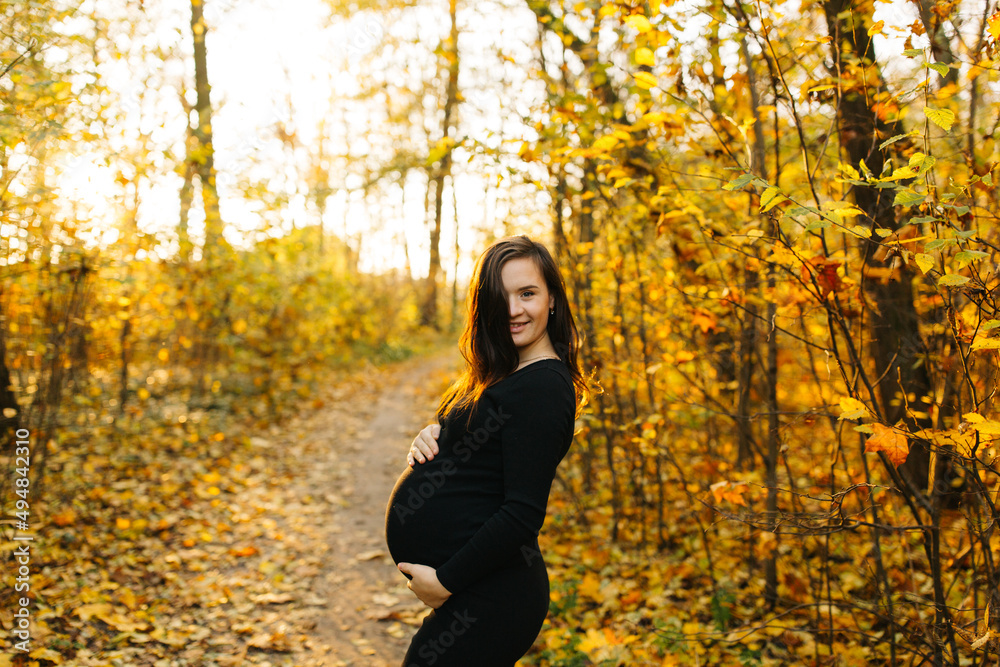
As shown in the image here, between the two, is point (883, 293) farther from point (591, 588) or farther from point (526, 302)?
point (591, 588)

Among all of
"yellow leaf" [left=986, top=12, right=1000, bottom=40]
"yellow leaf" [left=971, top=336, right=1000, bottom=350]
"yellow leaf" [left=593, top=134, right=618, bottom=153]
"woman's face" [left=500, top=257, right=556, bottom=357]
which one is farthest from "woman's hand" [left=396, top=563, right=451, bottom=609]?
"yellow leaf" [left=986, top=12, right=1000, bottom=40]

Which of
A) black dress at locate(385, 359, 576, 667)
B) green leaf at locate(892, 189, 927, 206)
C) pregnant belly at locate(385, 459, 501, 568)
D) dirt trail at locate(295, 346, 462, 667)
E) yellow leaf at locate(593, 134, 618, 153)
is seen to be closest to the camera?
green leaf at locate(892, 189, 927, 206)

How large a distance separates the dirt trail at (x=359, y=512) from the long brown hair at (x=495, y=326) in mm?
2220

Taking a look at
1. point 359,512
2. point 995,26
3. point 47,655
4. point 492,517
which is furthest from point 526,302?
point 359,512

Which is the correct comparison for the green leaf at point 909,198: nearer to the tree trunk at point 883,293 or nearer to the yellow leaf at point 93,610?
the tree trunk at point 883,293

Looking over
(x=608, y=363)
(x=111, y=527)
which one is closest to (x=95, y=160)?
(x=111, y=527)

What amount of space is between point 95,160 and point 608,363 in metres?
4.12

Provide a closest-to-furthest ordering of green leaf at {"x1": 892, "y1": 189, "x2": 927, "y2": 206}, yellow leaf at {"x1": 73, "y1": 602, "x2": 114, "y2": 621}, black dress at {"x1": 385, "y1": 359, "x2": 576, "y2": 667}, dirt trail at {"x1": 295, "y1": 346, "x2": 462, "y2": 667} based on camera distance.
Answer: green leaf at {"x1": 892, "y1": 189, "x2": 927, "y2": 206}
black dress at {"x1": 385, "y1": 359, "x2": 576, "y2": 667}
yellow leaf at {"x1": 73, "y1": 602, "x2": 114, "y2": 621}
dirt trail at {"x1": 295, "y1": 346, "x2": 462, "y2": 667}

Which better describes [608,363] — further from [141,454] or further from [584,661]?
[141,454]

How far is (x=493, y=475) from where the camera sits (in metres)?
1.73

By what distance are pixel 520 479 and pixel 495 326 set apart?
521 mm

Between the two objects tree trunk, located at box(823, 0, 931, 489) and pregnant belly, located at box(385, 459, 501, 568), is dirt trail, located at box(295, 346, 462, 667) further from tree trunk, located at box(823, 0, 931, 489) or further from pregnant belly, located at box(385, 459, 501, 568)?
tree trunk, located at box(823, 0, 931, 489)

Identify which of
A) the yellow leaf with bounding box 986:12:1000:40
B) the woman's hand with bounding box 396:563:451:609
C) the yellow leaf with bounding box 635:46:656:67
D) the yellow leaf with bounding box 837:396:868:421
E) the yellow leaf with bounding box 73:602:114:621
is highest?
the yellow leaf with bounding box 635:46:656:67

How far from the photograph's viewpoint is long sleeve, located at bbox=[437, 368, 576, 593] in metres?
1.60
